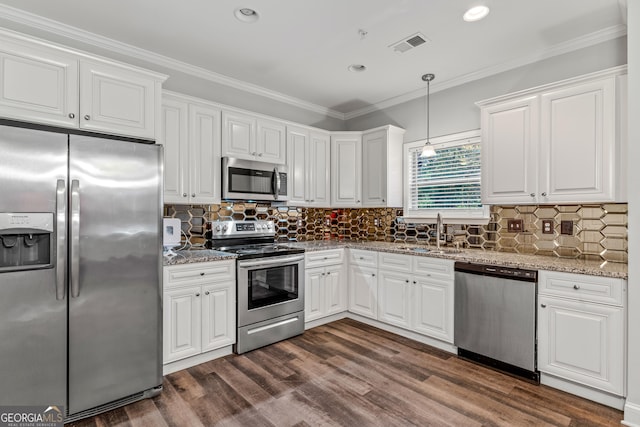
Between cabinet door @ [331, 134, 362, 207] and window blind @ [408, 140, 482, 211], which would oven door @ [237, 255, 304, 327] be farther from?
window blind @ [408, 140, 482, 211]

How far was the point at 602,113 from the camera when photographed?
8.06 ft

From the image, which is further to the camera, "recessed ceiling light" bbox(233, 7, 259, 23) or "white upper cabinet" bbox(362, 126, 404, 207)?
"white upper cabinet" bbox(362, 126, 404, 207)

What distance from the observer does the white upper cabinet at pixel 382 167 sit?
4.02 metres

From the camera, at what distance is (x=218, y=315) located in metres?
2.84

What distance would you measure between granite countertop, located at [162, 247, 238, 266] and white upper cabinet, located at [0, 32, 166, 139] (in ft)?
3.20

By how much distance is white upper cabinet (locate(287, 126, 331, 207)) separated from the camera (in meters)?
3.94

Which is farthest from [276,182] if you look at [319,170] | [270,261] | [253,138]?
[270,261]

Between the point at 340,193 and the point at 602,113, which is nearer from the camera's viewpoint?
the point at 602,113

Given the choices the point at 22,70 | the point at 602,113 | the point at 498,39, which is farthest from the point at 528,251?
the point at 22,70

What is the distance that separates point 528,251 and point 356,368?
1.97 meters

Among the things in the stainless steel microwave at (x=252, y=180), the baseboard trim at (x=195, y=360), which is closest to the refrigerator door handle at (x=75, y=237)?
the baseboard trim at (x=195, y=360)

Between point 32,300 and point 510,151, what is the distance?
3709 mm

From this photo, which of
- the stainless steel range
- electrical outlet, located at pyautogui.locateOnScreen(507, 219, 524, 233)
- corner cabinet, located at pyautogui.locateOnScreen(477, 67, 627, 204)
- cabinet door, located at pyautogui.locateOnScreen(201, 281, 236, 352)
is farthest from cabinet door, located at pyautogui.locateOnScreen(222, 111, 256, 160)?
electrical outlet, located at pyautogui.locateOnScreen(507, 219, 524, 233)

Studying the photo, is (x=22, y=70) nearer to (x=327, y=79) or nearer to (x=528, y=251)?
(x=327, y=79)
